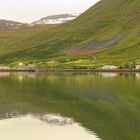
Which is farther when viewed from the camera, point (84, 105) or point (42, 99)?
point (42, 99)

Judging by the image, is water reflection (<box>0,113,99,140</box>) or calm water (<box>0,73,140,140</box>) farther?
calm water (<box>0,73,140,140</box>)

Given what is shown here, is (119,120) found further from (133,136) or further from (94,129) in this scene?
(133,136)

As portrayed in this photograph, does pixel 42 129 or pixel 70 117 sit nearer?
pixel 42 129

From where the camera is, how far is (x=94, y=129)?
41625mm

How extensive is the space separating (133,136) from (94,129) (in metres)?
4.81

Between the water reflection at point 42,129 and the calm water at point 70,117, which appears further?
the calm water at point 70,117

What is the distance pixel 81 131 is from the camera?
135 ft

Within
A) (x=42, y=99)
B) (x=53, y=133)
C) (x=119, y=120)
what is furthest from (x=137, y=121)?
(x=42, y=99)

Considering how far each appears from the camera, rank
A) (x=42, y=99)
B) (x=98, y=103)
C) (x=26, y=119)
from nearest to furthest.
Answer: (x=26, y=119) → (x=98, y=103) → (x=42, y=99)

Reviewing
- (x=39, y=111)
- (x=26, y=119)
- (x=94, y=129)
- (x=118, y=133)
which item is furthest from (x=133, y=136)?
(x=39, y=111)

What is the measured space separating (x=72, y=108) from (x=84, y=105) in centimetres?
395

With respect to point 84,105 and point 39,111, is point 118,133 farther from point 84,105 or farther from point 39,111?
point 84,105

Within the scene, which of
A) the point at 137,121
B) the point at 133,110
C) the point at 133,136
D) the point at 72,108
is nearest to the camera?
the point at 133,136

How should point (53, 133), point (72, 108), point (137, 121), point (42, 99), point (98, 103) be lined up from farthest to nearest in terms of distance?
point (42, 99)
point (98, 103)
point (72, 108)
point (137, 121)
point (53, 133)
